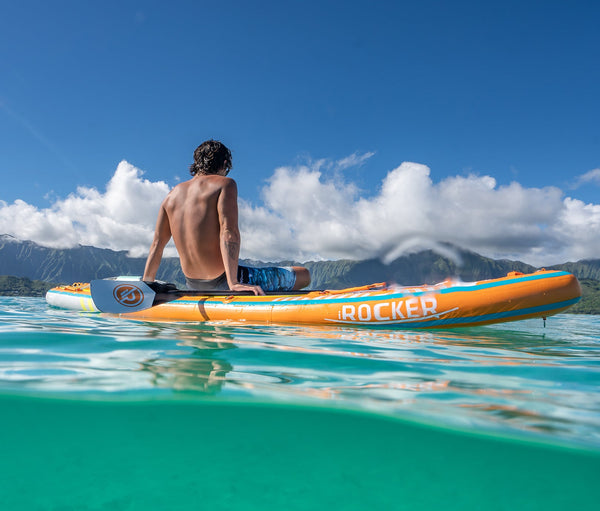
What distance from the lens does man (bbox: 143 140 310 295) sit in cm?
525

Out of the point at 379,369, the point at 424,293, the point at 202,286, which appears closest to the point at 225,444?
the point at 379,369

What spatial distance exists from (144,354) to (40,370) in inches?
25.2

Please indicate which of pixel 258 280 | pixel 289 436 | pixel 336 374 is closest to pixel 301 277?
pixel 258 280

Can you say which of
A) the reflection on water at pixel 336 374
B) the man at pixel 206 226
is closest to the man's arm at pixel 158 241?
the man at pixel 206 226

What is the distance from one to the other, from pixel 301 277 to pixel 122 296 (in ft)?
10.6

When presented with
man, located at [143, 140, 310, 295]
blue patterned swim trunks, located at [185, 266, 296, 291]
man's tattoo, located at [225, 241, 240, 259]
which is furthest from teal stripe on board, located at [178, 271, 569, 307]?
man's tattoo, located at [225, 241, 240, 259]

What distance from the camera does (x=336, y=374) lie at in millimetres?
2182

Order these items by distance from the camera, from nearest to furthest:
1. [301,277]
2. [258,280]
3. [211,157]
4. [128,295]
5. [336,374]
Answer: [336,374], [211,157], [128,295], [258,280], [301,277]

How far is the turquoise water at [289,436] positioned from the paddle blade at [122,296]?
3679mm

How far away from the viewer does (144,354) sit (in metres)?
2.60

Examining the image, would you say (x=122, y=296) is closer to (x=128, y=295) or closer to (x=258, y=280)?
(x=128, y=295)

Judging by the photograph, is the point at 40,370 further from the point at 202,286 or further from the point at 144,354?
the point at 202,286

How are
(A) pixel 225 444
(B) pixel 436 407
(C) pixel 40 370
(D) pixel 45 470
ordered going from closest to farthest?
(D) pixel 45 470, (A) pixel 225 444, (B) pixel 436 407, (C) pixel 40 370

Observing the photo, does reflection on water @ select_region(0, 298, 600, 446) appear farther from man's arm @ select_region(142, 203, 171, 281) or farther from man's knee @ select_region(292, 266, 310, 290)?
man's knee @ select_region(292, 266, 310, 290)
